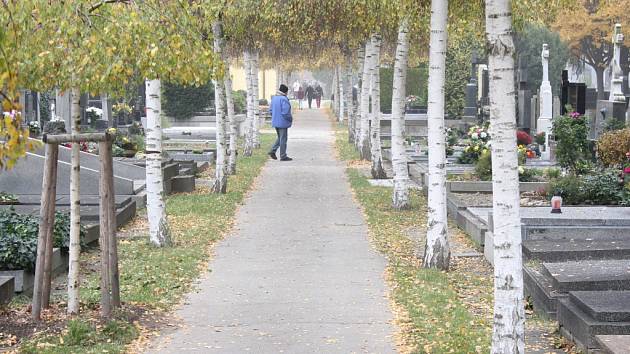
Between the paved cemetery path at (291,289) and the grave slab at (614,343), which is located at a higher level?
the grave slab at (614,343)

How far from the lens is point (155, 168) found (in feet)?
47.0

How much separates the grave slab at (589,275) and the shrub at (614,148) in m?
10.0

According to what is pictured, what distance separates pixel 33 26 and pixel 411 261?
19.3ft

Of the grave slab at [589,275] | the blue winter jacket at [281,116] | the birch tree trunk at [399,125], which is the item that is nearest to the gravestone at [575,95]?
the blue winter jacket at [281,116]

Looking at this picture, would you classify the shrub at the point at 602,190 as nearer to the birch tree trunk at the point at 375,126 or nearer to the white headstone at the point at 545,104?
the birch tree trunk at the point at 375,126

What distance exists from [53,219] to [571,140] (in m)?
13.0

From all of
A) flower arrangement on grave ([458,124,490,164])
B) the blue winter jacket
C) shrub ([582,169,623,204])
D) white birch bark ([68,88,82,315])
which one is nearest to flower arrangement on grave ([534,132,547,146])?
flower arrangement on grave ([458,124,490,164])

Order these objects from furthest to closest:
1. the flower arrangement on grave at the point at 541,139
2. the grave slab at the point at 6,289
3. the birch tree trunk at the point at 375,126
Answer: the flower arrangement on grave at the point at 541,139
the birch tree trunk at the point at 375,126
the grave slab at the point at 6,289

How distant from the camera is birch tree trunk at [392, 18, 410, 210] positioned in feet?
58.2

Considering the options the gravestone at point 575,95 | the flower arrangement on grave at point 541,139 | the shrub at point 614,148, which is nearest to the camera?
the shrub at point 614,148

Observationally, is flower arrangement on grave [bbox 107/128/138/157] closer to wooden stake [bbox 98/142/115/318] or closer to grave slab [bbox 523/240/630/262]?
grave slab [bbox 523/240/630/262]

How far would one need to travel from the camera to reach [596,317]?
7.97 meters

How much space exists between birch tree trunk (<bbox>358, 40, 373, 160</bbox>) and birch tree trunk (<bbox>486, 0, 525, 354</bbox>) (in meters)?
18.3

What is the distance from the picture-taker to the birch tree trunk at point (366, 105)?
26.7m
